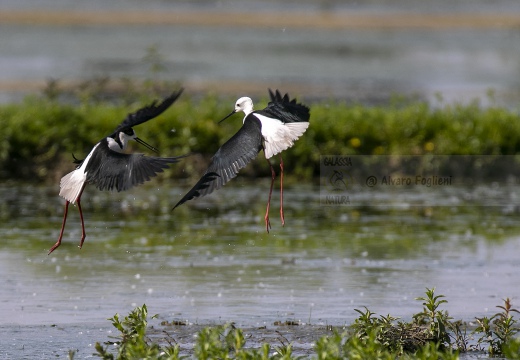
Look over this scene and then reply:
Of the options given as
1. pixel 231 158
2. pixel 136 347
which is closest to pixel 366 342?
pixel 136 347

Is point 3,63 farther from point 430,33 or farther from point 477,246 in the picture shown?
point 477,246

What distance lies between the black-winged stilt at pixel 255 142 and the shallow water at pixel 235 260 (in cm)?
99

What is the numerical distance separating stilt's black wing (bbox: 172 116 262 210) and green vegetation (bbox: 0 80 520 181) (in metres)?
5.73

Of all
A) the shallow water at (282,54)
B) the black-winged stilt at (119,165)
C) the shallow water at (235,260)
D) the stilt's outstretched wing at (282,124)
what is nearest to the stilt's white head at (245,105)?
the stilt's outstretched wing at (282,124)

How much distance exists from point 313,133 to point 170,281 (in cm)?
506

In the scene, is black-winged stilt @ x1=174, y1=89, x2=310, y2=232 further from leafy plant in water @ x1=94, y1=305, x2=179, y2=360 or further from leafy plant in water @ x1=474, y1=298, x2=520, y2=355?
leafy plant in water @ x1=474, y1=298, x2=520, y2=355

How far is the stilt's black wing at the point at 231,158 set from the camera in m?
8.27

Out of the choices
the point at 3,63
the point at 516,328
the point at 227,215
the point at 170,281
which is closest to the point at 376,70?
the point at 3,63

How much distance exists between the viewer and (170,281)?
9938mm

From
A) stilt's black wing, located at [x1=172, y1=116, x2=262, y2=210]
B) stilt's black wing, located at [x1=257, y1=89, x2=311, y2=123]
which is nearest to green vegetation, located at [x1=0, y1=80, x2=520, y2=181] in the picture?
stilt's black wing, located at [x1=257, y1=89, x2=311, y2=123]

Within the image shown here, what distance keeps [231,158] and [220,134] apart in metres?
6.29

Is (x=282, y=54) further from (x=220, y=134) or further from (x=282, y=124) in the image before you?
(x=282, y=124)

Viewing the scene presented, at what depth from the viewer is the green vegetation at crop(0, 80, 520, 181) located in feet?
47.5

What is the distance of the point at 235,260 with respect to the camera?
10.8 meters
